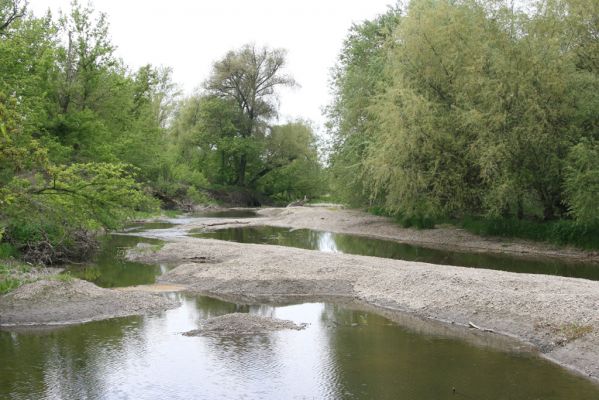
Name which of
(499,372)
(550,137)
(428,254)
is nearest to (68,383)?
(499,372)

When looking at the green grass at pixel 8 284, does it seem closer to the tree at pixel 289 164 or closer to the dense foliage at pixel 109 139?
the dense foliage at pixel 109 139

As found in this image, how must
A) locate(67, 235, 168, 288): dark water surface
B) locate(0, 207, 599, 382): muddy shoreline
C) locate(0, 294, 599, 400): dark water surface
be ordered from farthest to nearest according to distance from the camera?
locate(67, 235, 168, 288): dark water surface
locate(0, 207, 599, 382): muddy shoreline
locate(0, 294, 599, 400): dark water surface

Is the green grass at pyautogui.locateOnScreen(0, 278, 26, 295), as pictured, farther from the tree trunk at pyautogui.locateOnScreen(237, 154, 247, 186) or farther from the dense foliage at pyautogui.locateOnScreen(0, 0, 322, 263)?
the tree trunk at pyautogui.locateOnScreen(237, 154, 247, 186)

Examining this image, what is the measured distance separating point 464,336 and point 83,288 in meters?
11.3

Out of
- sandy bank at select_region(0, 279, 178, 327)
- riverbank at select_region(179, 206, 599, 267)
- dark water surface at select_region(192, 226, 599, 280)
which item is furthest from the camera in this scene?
riverbank at select_region(179, 206, 599, 267)

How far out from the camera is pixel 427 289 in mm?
19266

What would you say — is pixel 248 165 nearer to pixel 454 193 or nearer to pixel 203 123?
pixel 203 123

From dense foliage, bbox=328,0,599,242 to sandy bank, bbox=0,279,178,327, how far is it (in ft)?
62.9

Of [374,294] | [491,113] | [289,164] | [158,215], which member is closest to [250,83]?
[289,164]

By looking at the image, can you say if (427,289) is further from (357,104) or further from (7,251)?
(357,104)

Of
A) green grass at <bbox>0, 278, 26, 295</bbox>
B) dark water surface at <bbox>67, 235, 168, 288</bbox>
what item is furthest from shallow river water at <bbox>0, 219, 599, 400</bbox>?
dark water surface at <bbox>67, 235, 168, 288</bbox>

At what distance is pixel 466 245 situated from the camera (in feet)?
113

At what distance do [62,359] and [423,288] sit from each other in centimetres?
1107

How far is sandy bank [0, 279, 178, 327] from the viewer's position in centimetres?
1667
